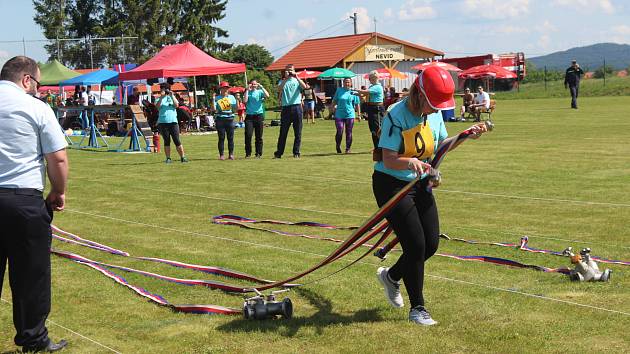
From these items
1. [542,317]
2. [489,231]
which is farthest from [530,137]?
[542,317]

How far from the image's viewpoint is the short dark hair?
5.54m

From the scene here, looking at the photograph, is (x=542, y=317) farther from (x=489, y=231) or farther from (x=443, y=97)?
(x=489, y=231)

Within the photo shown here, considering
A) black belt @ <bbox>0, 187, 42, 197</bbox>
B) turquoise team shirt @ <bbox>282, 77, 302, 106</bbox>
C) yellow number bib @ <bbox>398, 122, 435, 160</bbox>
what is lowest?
black belt @ <bbox>0, 187, 42, 197</bbox>

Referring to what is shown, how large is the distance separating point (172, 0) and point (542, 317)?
8165 cm

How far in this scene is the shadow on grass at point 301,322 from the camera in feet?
20.5

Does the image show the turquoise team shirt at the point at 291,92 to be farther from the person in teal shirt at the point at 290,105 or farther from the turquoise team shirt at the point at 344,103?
the turquoise team shirt at the point at 344,103

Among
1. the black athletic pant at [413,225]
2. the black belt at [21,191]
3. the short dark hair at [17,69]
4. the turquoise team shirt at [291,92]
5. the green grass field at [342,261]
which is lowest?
the green grass field at [342,261]

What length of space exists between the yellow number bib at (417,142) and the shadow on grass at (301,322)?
4.34ft

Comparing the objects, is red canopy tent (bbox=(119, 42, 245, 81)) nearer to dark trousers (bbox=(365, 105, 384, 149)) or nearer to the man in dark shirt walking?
dark trousers (bbox=(365, 105, 384, 149))

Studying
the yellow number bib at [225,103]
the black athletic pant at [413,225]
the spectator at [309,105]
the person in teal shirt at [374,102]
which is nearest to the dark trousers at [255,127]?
the yellow number bib at [225,103]

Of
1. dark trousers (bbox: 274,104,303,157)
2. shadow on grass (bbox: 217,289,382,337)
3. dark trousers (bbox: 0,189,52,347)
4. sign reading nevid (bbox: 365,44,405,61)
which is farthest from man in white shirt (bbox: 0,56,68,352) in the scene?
sign reading nevid (bbox: 365,44,405,61)

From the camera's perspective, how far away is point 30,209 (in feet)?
17.8

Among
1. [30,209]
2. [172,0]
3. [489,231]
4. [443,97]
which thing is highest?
[172,0]

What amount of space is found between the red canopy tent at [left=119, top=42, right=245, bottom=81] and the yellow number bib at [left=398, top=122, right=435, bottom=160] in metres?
26.3
